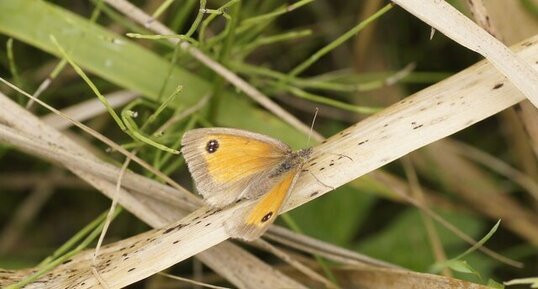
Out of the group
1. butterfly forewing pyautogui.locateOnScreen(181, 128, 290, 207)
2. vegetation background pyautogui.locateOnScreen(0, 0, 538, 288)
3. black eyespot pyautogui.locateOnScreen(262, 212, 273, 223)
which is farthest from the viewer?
vegetation background pyautogui.locateOnScreen(0, 0, 538, 288)

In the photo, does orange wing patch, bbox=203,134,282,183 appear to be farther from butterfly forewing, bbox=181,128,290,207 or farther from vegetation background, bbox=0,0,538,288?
vegetation background, bbox=0,0,538,288

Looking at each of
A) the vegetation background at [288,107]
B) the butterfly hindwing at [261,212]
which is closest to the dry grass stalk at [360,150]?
the butterfly hindwing at [261,212]

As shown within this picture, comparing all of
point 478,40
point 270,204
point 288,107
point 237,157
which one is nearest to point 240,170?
point 237,157

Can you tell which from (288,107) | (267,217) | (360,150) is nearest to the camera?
(267,217)

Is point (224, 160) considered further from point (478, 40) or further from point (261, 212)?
point (478, 40)

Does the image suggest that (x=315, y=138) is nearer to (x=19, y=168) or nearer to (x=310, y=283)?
(x=310, y=283)

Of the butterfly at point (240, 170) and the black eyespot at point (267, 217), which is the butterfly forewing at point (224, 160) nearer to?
the butterfly at point (240, 170)

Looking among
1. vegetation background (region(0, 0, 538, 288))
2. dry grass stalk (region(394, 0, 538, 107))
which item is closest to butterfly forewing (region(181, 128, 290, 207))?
vegetation background (region(0, 0, 538, 288))
